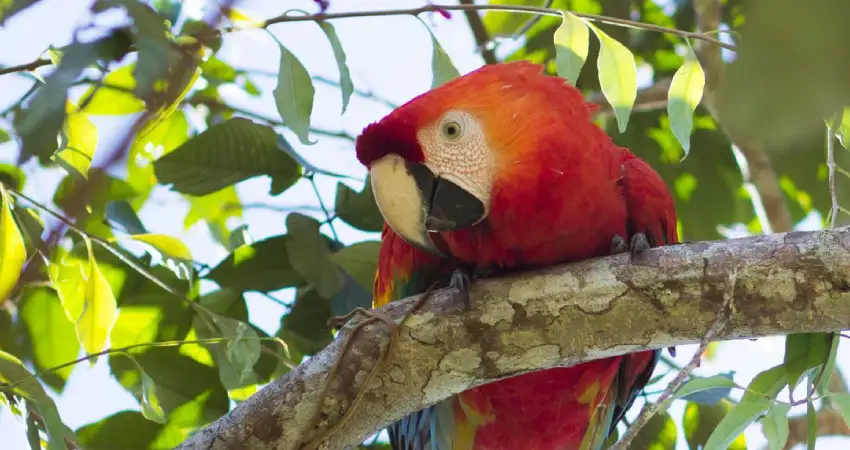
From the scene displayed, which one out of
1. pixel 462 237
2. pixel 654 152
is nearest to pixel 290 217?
pixel 462 237

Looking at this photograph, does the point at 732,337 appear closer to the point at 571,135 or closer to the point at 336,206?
the point at 571,135

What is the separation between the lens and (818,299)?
883 mm

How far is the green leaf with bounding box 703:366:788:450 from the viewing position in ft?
3.15

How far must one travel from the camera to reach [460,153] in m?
1.14

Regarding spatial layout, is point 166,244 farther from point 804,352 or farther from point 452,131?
point 804,352

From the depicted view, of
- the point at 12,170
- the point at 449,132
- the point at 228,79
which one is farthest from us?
the point at 228,79

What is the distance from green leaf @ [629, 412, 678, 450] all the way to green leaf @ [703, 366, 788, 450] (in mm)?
451

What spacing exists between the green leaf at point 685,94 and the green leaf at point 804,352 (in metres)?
0.26

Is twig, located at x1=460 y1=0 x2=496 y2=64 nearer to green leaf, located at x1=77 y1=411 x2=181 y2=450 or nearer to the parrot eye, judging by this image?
the parrot eye

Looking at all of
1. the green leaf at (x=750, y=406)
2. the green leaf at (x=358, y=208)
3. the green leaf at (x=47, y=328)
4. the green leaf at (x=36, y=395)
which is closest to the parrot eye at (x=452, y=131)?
the green leaf at (x=358, y=208)

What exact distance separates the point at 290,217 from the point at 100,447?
1.52 ft

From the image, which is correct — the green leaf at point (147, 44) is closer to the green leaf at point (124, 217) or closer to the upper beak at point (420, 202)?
the upper beak at point (420, 202)

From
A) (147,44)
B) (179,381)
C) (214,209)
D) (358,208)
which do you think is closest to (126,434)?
(179,381)

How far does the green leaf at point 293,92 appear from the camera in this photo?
105 centimetres
